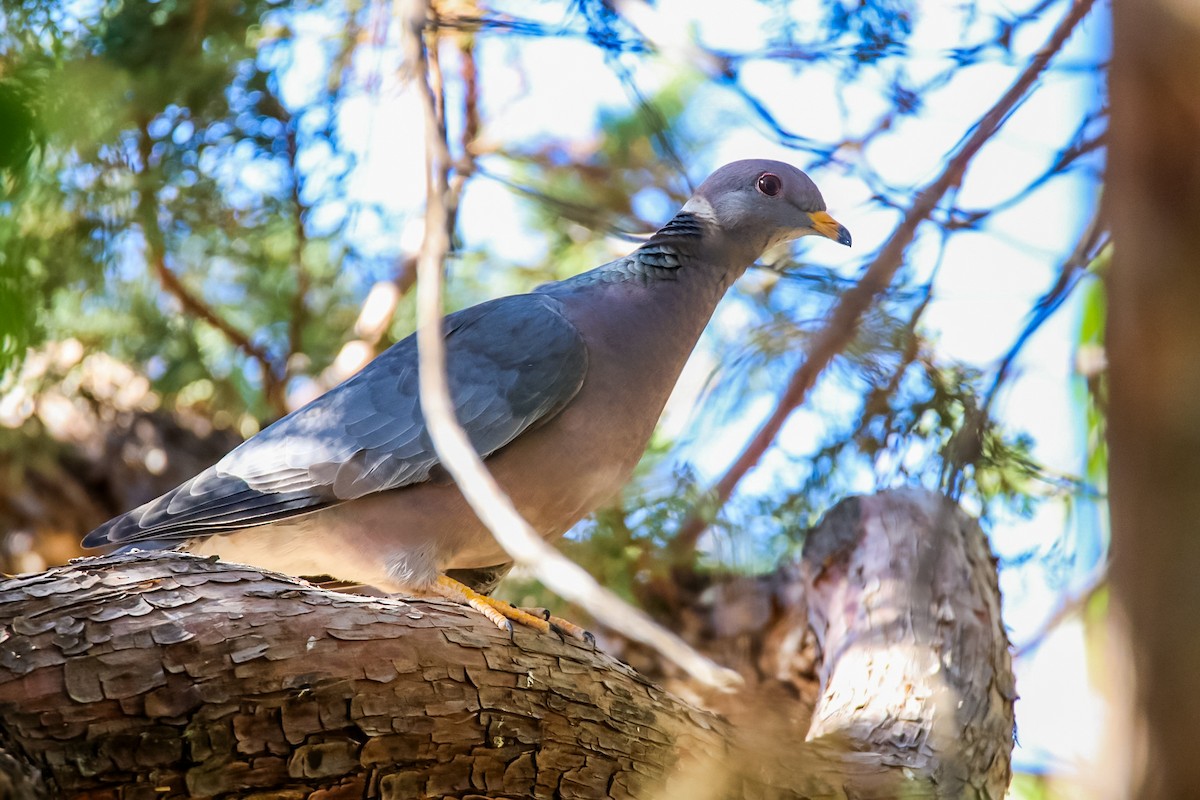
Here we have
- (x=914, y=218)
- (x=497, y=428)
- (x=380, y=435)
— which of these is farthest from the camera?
(x=380, y=435)

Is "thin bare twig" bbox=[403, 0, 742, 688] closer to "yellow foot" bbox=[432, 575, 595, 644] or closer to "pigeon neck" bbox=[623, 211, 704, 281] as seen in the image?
"yellow foot" bbox=[432, 575, 595, 644]

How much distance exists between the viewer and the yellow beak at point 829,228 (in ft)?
12.5

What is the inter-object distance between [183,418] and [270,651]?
3.80 meters

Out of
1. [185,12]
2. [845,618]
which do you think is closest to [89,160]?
[185,12]

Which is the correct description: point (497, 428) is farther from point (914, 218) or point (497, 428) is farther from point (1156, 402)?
point (1156, 402)

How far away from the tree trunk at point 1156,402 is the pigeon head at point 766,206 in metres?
2.75

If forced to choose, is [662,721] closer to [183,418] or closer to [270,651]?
[270,651]

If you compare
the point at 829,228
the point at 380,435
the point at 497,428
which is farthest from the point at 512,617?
the point at 829,228

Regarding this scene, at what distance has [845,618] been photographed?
415 centimetres

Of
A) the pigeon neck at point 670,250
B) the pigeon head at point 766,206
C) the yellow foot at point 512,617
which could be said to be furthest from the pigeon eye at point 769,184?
the yellow foot at point 512,617

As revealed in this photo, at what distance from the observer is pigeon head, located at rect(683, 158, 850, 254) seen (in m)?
3.81

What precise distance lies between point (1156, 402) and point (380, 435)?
283cm

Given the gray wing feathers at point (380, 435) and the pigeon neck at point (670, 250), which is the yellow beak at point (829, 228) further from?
the gray wing feathers at point (380, 435)

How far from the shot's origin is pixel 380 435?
358 cm
